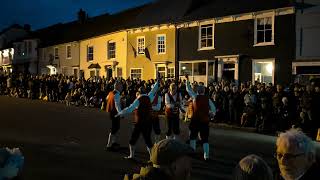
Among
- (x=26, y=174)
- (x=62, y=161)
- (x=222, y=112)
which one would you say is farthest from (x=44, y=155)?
(x=222, y=112)

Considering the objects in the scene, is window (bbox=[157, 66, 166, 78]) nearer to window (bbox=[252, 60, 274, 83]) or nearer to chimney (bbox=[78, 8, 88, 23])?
window (bbox=[252, 60, 274, 83])

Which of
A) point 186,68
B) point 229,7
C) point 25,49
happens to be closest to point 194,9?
point 229,7

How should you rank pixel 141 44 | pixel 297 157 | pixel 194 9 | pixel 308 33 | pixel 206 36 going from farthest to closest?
1. pixel 141 44
2. pixel 194 9
3. pixel 206 36
4. pixel 308 33
5. pixel 297 157

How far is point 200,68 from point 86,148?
20.9 m

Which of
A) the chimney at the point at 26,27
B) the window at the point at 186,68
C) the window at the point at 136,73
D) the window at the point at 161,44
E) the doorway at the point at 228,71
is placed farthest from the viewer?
the chimney at the point at 26,27

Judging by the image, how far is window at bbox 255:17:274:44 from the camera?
29547 millimetres

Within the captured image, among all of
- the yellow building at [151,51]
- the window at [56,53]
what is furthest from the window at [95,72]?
the window at [56,53]

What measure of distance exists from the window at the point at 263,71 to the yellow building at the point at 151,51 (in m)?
7.08

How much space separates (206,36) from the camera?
3366 cm

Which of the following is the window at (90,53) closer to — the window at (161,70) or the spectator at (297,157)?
the window at (161,70)

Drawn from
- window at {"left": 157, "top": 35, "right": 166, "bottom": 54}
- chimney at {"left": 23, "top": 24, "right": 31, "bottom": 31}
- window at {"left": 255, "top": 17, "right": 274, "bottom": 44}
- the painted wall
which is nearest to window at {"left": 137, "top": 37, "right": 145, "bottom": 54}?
window at {"left": 157, "top": 35, "right": 166, "bottom": 54}

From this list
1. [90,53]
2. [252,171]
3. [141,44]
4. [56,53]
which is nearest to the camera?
[252,171]

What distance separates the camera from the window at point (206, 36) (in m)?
33.4

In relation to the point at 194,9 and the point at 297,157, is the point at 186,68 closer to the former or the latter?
the point at 194,9
